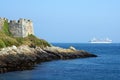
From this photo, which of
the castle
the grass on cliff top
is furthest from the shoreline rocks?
the castle

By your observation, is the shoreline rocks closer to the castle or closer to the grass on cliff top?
the grass on cliff top

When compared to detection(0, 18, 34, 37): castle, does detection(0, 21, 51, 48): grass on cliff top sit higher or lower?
lower

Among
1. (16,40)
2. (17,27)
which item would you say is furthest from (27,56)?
(17,27)

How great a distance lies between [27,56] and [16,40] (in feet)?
37.7

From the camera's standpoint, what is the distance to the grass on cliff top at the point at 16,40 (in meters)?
75.0

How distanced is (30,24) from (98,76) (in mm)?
43933

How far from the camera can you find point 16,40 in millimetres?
80625

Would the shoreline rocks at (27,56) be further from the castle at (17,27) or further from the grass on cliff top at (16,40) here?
the castle at (17,27)

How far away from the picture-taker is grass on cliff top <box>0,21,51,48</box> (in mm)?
75000

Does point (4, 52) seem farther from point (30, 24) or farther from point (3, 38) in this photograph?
point (30, 24)

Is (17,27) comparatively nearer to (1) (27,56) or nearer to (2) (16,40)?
(2) (16,40)

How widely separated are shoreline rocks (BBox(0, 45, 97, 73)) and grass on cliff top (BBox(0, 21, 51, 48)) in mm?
2153

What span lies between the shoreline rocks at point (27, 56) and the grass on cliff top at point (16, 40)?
215 centimetres

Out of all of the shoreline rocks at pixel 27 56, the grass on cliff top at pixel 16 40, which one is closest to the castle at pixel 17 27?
the grass on cliff top at pixel 16 40
